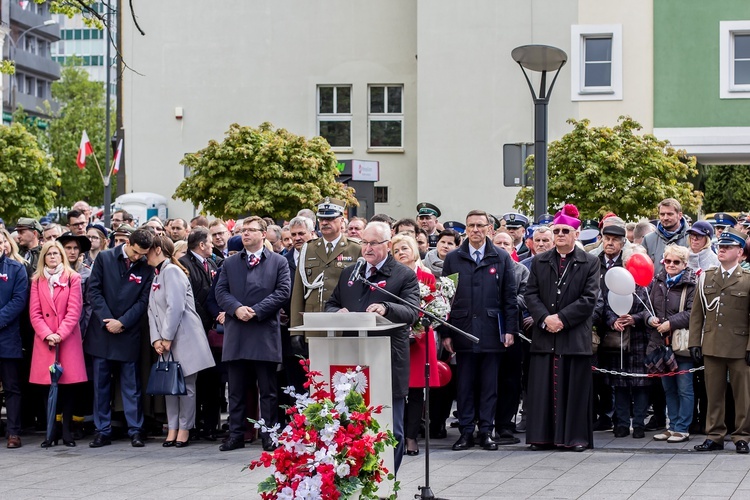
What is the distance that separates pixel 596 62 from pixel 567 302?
2674 centimetres

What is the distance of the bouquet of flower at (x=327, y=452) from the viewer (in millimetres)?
7488

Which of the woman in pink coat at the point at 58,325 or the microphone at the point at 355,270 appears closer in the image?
the microphone at the point at 355,270

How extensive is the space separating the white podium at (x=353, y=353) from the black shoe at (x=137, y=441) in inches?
174

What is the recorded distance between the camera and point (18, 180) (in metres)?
37.5

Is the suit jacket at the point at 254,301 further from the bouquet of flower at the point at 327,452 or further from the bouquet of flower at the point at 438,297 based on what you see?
the bouquet of flower at the point at 327,452

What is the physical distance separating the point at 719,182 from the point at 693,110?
18.8 m

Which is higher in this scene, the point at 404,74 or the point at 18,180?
the point at 404,74

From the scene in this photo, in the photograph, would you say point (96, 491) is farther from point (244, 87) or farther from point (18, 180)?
point (244, 87)

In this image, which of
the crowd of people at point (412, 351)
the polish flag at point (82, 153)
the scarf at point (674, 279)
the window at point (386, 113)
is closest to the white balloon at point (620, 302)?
the crowd of people at point (412, 351)

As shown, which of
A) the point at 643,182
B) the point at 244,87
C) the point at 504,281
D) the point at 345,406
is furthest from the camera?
the point at 244,87

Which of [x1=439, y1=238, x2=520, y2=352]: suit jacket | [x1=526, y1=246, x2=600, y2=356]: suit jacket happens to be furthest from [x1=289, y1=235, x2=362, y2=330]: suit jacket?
[x1=526, y1=246, x2=600, y2=356]: suit jacket

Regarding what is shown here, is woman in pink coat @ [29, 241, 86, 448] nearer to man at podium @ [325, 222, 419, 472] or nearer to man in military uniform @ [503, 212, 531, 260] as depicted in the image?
man at podium @ [325, 222, 419, 472]

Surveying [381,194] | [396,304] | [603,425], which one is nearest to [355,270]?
[396,304]

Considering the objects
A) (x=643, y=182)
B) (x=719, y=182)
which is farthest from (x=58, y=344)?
(x=719, y=182)
